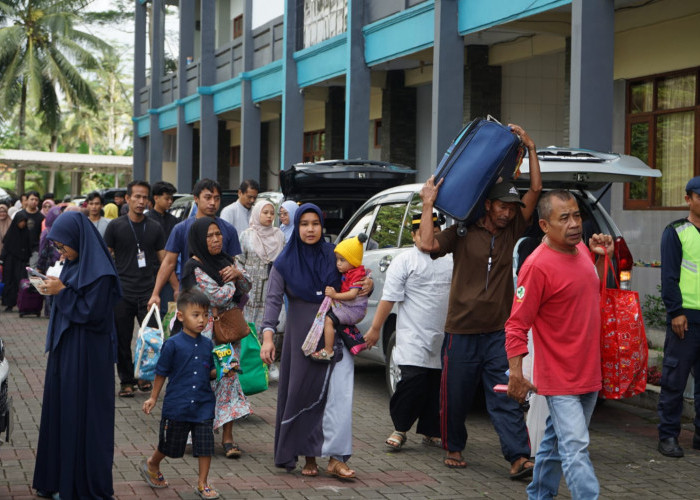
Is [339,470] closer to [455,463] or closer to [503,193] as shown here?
[455,463]

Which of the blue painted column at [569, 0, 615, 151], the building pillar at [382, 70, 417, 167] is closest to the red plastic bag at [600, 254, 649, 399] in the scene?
the blue painted column at [569, 0, 615, 151]

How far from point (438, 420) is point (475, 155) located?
7.71 feet

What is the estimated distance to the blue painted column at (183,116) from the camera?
98.4 ft

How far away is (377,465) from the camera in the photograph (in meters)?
→ 7.35

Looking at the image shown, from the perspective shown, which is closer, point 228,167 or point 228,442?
point 228,442

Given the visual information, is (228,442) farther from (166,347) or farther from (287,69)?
(287,69)

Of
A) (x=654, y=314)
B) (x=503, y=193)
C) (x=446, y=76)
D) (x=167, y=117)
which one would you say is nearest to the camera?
(x=503, y=193)

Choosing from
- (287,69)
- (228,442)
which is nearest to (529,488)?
(228,442)

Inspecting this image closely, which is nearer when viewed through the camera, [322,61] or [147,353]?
[147,353]

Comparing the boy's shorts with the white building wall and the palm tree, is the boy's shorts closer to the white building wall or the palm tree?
the white building wall

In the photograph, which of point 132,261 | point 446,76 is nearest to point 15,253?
point 446,76

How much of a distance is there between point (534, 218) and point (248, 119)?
16685mm

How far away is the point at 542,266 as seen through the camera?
211 inches

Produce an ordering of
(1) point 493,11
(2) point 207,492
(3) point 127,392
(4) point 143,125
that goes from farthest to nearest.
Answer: (4) point 143,125
(1) point 493,11
(3) point 127,392
(2) point 207,492
